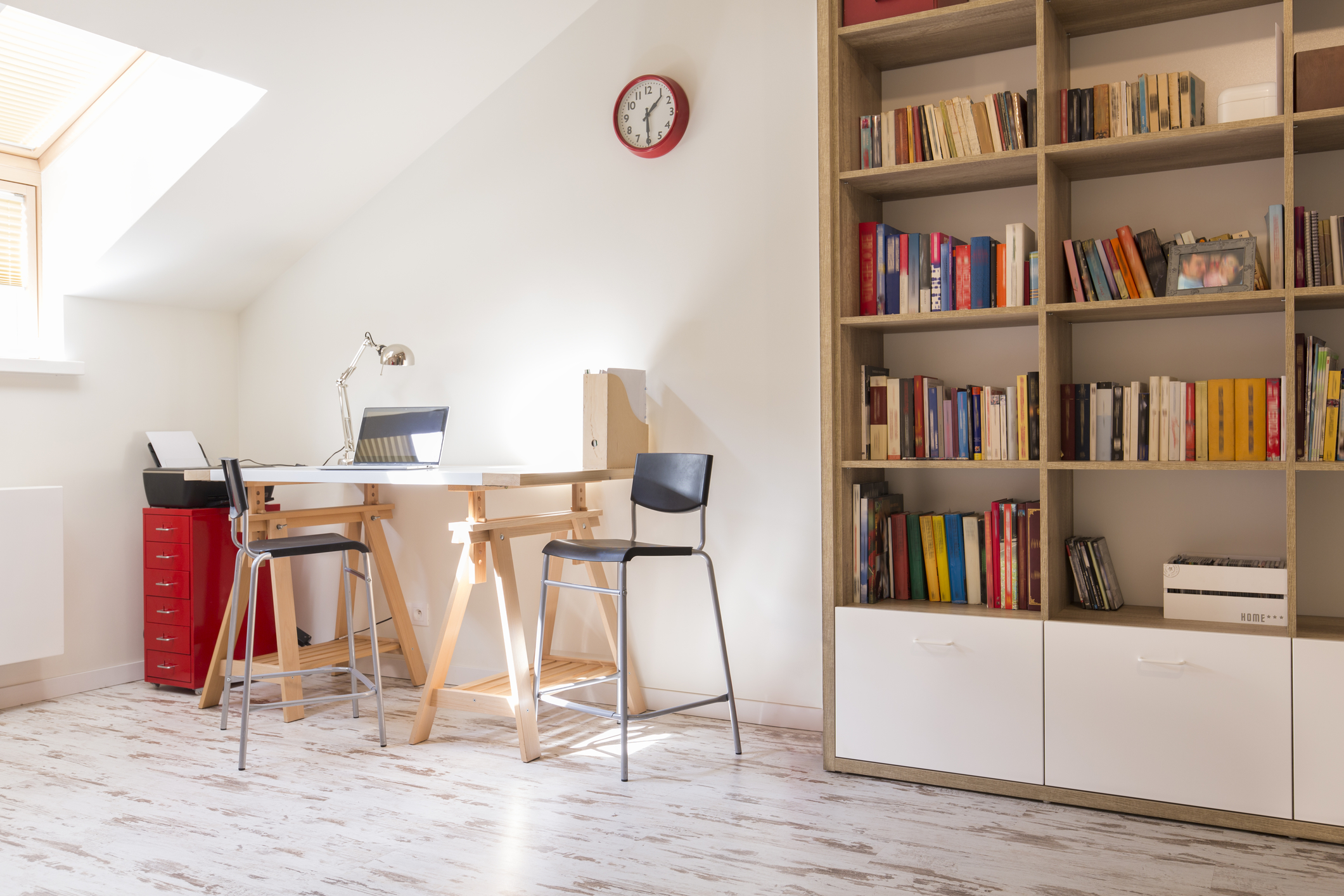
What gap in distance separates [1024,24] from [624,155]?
142 cm

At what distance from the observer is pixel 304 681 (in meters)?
3.83

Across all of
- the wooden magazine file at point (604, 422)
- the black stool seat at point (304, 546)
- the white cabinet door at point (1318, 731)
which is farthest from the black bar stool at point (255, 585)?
the white cabinet door at point (1318, 731)

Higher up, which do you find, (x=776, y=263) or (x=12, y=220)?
(x=12, y=220)

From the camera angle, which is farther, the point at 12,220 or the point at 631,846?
the point at 12,220

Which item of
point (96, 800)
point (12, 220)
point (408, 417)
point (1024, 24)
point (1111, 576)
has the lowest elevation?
point (96, 800)

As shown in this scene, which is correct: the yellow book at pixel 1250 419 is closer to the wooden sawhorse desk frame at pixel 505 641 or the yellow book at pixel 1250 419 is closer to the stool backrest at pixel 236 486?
the wooden sawhorse desk frame at pixel 505 641

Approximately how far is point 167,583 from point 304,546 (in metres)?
1.18

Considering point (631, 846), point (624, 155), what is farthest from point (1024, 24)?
point (631, 846)

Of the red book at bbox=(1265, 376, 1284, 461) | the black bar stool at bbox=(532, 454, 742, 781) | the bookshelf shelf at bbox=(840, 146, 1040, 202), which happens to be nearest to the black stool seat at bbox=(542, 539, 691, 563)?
the black bar stool at bbox=(532, 454, 742, 781)

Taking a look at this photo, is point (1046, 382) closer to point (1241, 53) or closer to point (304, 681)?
point (1241, 53)

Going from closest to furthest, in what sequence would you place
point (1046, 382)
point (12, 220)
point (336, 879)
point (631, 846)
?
point (336, 879), point (631, 846), point (1046, 382), point (12, 220)

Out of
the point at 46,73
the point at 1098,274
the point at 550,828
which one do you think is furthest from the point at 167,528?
the point at 1098,274

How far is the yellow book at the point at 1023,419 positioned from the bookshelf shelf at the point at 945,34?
99cm

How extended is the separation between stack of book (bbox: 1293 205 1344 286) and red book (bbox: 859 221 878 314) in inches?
40.8
